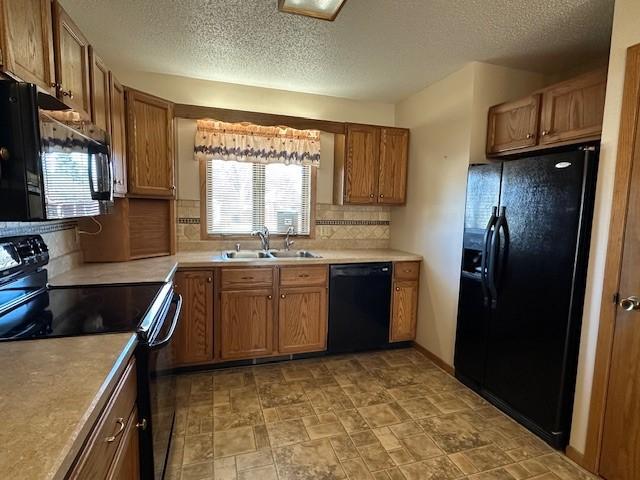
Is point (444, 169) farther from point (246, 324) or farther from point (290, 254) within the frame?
point (246, 324)

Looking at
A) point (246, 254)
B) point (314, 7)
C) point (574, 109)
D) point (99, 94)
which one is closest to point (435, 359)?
point (246, 254)

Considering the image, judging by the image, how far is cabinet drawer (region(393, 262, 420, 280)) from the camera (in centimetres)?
320

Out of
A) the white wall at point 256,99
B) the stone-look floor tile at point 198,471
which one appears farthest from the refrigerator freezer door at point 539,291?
the stone-look floor tile at point 198,471

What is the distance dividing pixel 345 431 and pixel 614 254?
175cm

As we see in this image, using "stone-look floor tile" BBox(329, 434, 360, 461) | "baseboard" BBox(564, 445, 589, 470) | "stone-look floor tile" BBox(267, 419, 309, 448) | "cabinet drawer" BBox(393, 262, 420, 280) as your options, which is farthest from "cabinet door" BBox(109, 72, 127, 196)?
"baseboard" BBox(564, 445, 589, 470)

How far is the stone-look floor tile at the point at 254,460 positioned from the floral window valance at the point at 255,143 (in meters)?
2.36

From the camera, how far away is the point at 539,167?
2021 millimetres

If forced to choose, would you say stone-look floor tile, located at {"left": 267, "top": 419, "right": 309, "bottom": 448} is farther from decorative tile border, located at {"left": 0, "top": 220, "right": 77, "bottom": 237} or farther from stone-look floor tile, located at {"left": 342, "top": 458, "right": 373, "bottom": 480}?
decorative tile border, located at {"left": 0, "top": 220, "right": 77, "bottom": 237}

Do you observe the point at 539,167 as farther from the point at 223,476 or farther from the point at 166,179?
the point at 166,179

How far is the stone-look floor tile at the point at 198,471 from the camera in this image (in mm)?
1705

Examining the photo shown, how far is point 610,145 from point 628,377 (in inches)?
44.8

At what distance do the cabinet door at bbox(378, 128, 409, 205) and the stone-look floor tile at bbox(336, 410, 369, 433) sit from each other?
1973mm

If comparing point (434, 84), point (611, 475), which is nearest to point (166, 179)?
point (434, 84)

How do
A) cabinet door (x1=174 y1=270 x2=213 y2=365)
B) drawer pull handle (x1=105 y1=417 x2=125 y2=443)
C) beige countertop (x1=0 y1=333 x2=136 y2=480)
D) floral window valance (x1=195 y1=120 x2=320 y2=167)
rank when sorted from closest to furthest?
beige countertop (x1=0 y1=333 x2=136 y2=480), drawer pull handle (x1=105 y1=417 x2=125 y2=443), cabinet door (x1=174 y1=270 x2=213 y2=365), floral window valance (x1=195 y1=120 x2=320 y2=167)
